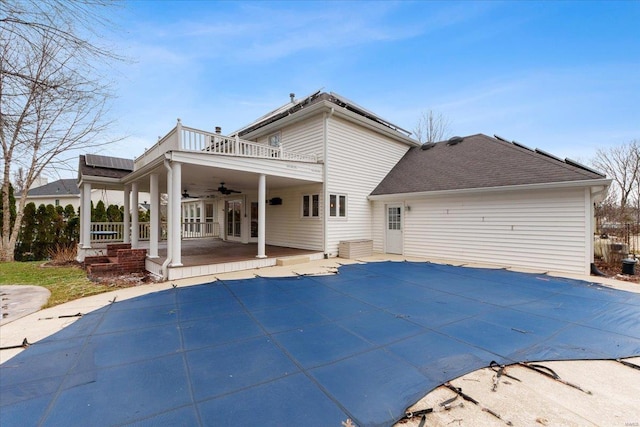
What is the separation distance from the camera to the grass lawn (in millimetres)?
5645

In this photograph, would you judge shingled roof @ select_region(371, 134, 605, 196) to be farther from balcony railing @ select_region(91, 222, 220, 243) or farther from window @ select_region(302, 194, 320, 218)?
balcony railing @ select_region(91, 222, 220, 243)

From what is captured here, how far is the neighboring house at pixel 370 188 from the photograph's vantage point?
7473 mm

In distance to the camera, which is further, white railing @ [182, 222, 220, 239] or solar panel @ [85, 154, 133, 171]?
white railing @ [182, 222, 220, 239]

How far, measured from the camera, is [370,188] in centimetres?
1223

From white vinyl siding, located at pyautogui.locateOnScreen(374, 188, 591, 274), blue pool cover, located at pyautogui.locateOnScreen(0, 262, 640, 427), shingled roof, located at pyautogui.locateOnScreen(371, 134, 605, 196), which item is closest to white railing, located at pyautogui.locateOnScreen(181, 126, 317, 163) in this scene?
blue pool cover, located at pyautogui.locateOnScreen(0, 262, 640, 427)

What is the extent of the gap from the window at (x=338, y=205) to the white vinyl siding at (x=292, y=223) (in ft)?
1.59

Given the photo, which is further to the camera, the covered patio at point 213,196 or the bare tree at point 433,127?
the bare tree at point 433,127

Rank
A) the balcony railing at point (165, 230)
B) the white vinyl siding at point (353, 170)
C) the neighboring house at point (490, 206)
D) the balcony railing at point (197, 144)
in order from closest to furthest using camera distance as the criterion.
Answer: the balcony railing at point (197, 144) → the neighboring house at point (490, 206) → the white vinyl siding at point (353, 170) → the balcony railing at point (165, 230)

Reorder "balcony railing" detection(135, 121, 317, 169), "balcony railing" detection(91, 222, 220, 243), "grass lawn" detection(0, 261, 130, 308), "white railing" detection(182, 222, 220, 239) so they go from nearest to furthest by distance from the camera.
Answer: "grass lawn" detection(0, 261, 130, 308) < "balcony railing" detection(135, 121, 317, 169) < "balcony railing" detection(91, 222, 220, 243) < "white railing" detection(182, 222, 220, 239)

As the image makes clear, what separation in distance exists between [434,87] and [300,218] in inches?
495

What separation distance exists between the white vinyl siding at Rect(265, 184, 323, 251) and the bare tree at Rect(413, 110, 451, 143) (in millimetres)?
17378

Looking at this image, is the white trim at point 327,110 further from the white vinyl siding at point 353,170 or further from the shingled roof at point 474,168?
the shingled roof at point 474,168

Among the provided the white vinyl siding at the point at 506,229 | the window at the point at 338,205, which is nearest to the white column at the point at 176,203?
the window at the point at 338,205

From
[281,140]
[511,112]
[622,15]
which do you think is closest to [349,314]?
[281,140]
